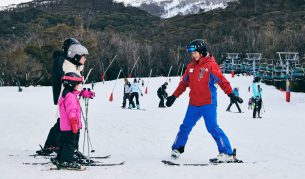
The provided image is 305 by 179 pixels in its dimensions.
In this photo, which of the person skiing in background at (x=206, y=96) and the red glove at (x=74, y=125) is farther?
the person skiing in background at (x=206, y=96)

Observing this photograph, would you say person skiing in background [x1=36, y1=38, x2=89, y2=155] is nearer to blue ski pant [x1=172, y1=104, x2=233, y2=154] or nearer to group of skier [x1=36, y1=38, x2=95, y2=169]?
group of skier [x1=36, y1=38, x2=95, y2=169]

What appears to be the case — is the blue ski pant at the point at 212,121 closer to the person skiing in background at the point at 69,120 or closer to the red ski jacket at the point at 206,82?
the red ski jacket at the point at 206,82

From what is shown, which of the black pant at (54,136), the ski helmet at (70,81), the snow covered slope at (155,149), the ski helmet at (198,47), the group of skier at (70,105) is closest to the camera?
the snow covered slope at (155,149)

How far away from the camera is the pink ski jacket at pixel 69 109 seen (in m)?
5.64

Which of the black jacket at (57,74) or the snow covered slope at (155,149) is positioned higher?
the black jacket at (57,74)

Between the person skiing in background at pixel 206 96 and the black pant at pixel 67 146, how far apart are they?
64.9 inches

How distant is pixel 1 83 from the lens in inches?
2190

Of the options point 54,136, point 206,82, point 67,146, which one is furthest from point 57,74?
point 206,82

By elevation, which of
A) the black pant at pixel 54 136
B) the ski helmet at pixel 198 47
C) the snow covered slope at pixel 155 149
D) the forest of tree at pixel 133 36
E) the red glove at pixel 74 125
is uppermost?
the forest of tree at pixel 133 36

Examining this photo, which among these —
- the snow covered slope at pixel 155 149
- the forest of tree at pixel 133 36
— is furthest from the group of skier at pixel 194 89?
the forest of tree at pixel 133 36

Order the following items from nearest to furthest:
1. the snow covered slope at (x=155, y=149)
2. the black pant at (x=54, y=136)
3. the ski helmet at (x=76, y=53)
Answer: the snow covered slope at (x=155, y=149) → the ski helmet at (x=76, y=53) → the black pant at (x=54, y=136)

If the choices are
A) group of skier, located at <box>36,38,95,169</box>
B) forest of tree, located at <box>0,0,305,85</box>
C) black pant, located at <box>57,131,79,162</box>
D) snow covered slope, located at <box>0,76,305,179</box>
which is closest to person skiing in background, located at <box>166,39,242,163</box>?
snow covered slope, located at <box>0,76,305,179</box>

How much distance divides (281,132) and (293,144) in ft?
7.42

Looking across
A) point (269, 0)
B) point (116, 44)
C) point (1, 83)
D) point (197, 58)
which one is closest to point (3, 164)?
point (197, 58)
